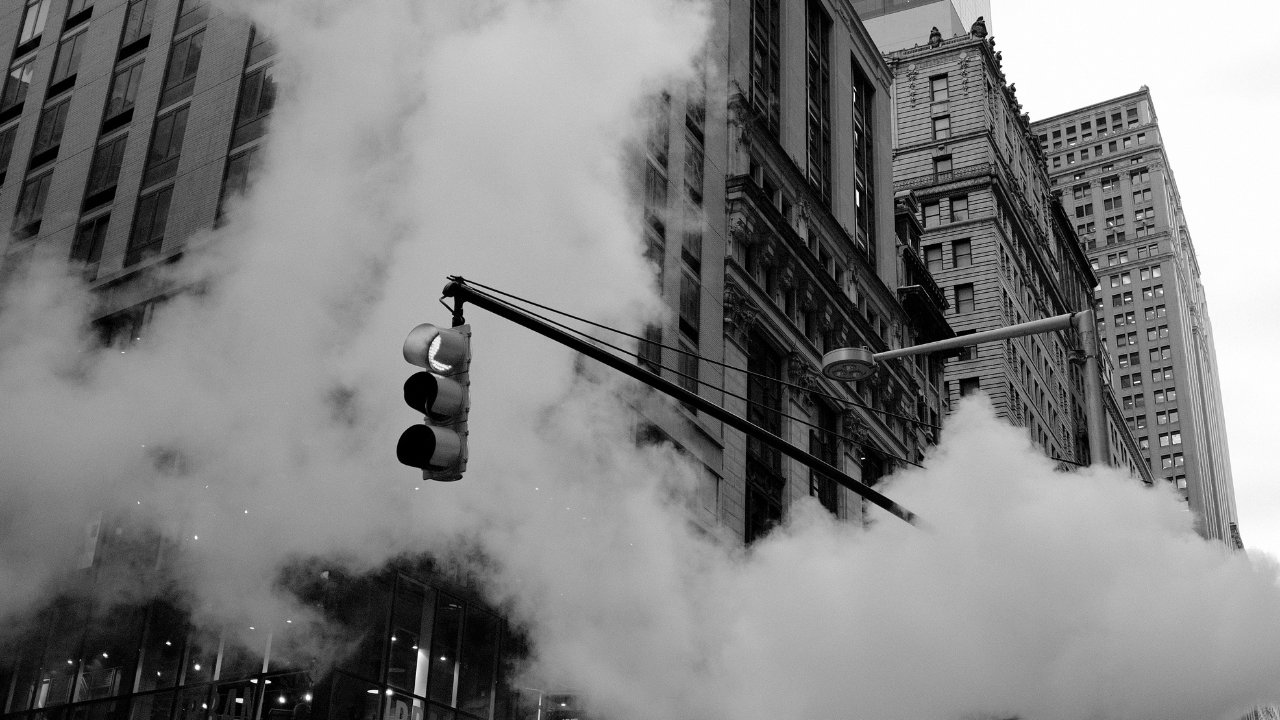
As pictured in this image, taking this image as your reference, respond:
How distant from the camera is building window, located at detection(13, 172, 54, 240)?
85.6 ft

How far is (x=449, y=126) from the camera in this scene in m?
19.6

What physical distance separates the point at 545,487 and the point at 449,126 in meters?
5.07

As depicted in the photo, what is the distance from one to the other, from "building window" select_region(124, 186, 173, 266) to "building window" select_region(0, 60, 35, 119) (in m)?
6.24

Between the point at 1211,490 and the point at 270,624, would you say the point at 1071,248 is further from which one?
the point at 270,624

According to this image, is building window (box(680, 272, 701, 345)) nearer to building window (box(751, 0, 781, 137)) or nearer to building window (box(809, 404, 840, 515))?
building window (box(809, 404, 840, 515))

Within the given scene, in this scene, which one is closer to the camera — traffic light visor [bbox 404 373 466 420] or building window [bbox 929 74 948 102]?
traffic light visor [bbox 404 373 466 420]

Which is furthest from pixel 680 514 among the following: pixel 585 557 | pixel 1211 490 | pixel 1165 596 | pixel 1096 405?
pixel 1211 490

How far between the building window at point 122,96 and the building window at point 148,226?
2.65 metres

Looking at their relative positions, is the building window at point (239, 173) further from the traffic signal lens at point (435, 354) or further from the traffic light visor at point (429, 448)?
the traffic light visor at point (429, 448)

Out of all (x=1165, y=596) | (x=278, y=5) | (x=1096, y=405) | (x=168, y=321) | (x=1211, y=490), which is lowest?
(x=1165, y=596)

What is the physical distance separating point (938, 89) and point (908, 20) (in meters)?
5.22

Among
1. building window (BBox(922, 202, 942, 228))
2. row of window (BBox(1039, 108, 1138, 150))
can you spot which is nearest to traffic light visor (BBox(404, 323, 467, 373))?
building window (BBox(922, 202, 942, 228))

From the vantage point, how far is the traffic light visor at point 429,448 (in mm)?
6566

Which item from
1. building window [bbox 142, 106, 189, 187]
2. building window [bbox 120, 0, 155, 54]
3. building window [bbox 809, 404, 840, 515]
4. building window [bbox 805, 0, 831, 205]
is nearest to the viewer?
building window [bbox 142, 106, 189, 187]
